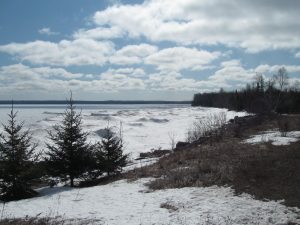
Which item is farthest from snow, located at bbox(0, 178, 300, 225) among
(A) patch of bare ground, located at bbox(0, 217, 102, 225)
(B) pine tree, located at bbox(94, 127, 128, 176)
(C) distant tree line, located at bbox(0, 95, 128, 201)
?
(B) pine tree, located at bbox(94, 127, 128, 176)

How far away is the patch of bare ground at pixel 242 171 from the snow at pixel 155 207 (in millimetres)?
606

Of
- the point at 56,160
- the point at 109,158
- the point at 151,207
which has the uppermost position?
the point at 56,160

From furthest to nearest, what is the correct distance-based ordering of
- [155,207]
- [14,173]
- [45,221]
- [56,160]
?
[56,160] < [14,173] < [155,207] < [45,221]

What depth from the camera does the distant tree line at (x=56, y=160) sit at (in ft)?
48.1

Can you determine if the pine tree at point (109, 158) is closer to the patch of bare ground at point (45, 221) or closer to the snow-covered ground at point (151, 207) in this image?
the snow-covered ground at point (151, 207)

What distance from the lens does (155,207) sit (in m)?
10.5

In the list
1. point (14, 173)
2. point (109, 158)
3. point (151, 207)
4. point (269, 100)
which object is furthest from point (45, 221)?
point (269, 100)

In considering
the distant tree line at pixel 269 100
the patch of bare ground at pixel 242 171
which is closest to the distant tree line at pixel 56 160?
the patch of bare ground at pixel 242 171

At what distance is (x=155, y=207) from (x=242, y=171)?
408cm

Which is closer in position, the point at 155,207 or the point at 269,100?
the point at 155,207

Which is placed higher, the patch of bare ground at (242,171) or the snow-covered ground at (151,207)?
the patch of bare ground at (242,171)

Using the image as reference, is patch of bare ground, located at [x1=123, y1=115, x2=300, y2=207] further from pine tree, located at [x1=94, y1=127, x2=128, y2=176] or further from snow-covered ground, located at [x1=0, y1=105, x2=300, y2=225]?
pine tree, located at [x1=94, y1=127, x2=128, y2=176]

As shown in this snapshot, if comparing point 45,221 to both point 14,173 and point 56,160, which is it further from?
point 56,160

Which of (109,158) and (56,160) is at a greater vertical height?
(56,160)
